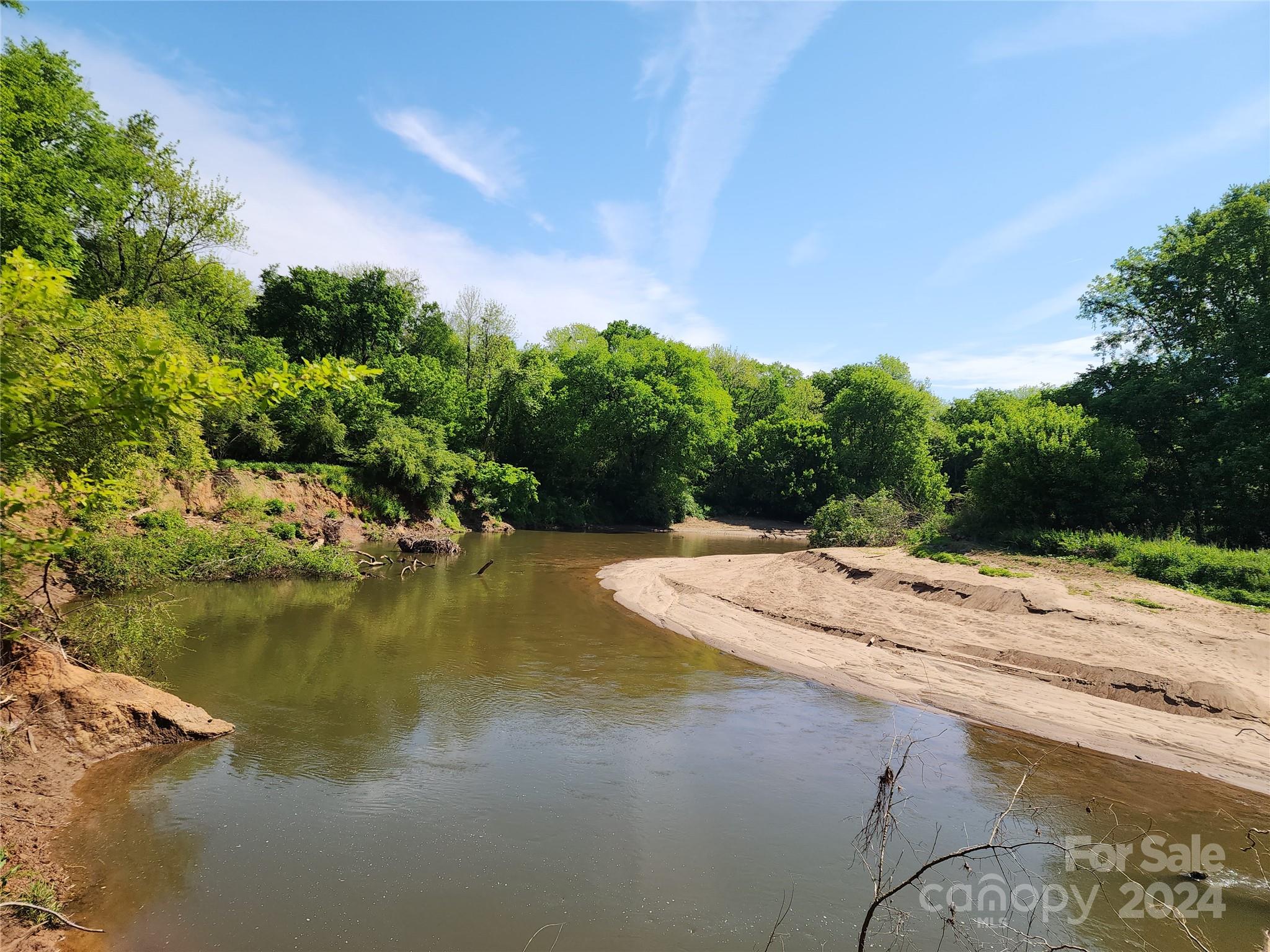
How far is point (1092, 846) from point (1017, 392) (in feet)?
308

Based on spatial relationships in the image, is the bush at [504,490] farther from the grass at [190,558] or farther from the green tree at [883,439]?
the green tree at [883,439]

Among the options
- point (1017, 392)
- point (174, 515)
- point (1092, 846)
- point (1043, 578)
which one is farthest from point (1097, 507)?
point (1017, 392)

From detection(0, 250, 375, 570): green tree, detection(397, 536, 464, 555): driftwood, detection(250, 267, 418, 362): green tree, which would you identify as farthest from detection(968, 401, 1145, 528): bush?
detection(250, 267, 418, 362): green tree

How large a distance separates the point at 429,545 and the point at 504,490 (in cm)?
1378

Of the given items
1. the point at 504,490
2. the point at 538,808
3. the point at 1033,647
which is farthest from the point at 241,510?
the point at 1033,647

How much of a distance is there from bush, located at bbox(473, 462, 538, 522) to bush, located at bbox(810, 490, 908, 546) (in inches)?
797

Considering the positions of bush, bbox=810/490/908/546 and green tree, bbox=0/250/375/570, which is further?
bush, bbox=810/490/908/546

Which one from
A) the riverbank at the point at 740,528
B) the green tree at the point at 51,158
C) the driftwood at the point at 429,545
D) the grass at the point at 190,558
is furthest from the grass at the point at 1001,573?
the green tree at the point at 51,158

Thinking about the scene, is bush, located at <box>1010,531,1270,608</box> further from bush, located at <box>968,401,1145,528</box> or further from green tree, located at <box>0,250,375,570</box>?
green tree, located at <box>0,250,375,570</box>

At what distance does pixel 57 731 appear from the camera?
7.80m

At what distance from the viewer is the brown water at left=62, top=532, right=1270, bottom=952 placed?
19.4 feet

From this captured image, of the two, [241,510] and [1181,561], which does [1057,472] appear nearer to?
[1181,561]

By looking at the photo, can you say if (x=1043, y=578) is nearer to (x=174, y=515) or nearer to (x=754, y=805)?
(x=754, y=805)

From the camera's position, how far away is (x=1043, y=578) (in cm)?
1867
